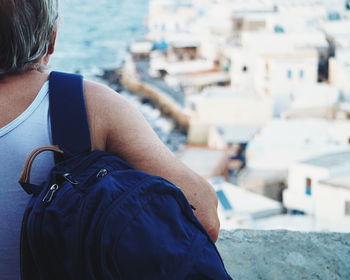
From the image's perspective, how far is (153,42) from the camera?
2347 centimetres

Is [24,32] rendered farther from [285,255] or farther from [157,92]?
[157,92]

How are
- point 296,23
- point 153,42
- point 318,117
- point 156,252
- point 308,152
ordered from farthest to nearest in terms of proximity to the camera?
point 153,42 → point 296,23 → point 318,117 → point 308,152 → point 156,252

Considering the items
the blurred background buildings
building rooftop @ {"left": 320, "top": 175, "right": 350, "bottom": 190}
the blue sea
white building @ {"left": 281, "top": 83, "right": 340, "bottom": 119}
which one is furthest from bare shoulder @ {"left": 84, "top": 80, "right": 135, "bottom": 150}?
the blue sea

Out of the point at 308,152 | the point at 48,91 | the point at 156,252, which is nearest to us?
the point at 156,252

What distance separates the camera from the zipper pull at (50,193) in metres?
0.78

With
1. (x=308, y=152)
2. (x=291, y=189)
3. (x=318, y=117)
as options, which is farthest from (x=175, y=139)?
(x=291, y=189)

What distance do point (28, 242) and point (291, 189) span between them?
7850 millimetres

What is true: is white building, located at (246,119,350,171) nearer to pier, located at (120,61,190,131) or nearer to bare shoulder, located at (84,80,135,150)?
pier, located at (120,61,190,131)

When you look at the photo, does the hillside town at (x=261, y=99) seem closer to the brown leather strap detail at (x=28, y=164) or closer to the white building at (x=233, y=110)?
the white building at (x=233, y=110)

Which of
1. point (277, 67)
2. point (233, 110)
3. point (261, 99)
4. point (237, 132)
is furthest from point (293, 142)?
point (277, 67)

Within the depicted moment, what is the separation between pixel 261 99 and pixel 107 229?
42.7 ft

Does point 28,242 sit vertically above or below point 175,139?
above

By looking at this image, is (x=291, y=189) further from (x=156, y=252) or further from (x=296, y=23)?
(x=296, y=23)

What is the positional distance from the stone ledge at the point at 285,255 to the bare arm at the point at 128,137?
25.2 inches
